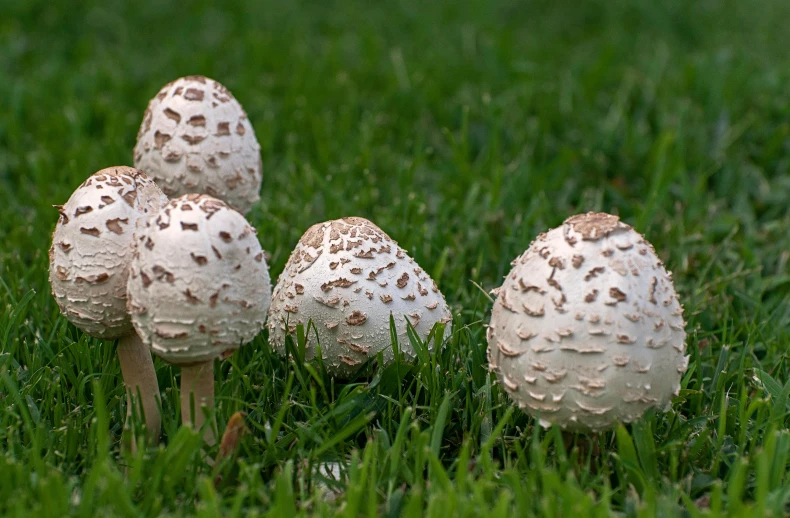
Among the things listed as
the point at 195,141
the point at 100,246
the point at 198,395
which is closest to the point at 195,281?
the point at 100,246

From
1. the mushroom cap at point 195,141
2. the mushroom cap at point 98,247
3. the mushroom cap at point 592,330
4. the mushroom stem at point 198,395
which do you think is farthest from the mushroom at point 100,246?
the mushroom cap at point 592,330

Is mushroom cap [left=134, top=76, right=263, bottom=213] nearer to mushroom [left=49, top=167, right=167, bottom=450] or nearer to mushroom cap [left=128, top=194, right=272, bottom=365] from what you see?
mushroom [left=49, top=167, right=167, bottom=450]

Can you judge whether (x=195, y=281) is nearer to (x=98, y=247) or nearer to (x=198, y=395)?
(x=98, y=247)

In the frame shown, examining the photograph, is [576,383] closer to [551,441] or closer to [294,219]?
[551,441]

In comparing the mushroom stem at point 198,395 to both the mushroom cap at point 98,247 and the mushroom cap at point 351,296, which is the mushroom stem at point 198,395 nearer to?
the mushroom cap at point 98,247

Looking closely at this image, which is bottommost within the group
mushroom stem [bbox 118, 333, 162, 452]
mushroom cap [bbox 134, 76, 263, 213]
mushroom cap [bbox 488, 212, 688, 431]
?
mushroom stem [bbox 118, 333, 162, 452]

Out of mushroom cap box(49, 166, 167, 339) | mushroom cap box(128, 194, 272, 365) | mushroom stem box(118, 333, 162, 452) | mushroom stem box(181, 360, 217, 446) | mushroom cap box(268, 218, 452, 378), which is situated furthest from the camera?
mushroom cap box(268, 218, 452, 378)

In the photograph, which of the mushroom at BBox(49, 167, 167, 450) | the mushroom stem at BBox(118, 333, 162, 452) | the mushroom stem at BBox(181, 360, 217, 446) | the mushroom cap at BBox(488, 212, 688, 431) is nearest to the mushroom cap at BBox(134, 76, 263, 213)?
the mushroom at BBox(49, 167, 167, 450)
